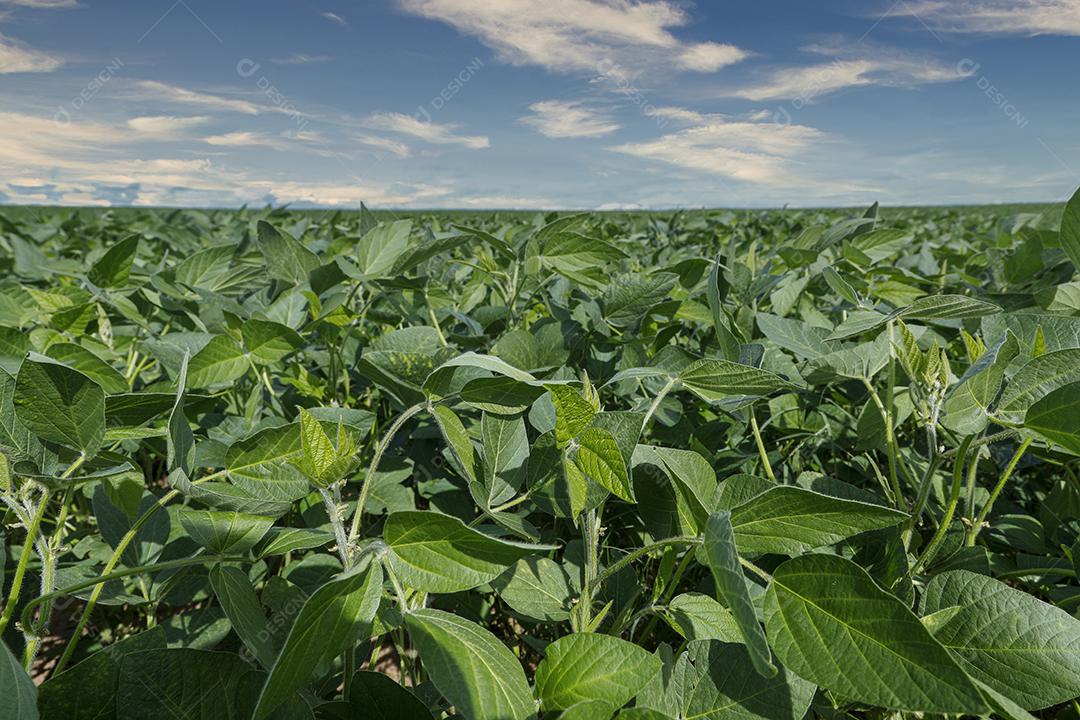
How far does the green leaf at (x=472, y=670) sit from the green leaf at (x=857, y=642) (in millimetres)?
258

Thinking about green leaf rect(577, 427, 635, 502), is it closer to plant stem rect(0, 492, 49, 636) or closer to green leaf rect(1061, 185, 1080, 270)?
plant stem rect(0, 492, 49, 636)

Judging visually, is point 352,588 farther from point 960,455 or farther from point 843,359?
point 843,359

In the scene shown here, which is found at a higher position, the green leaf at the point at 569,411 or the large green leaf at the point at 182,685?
the green leaf at the point at 569,411

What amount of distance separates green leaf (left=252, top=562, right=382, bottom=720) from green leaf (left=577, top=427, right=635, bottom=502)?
257mm

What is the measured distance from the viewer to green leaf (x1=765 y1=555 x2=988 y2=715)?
521mm

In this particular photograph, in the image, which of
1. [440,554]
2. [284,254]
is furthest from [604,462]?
[284,254]

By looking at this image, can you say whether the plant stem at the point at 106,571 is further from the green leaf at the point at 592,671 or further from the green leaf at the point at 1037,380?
the green leaf at the point at 1037,380

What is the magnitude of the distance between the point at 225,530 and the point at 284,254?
2.83 ft

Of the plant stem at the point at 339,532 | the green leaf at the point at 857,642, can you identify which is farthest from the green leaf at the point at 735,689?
the plant stem at the point at 339,532

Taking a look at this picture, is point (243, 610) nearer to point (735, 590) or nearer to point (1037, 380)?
point (735, 590)

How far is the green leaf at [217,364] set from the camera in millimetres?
1199

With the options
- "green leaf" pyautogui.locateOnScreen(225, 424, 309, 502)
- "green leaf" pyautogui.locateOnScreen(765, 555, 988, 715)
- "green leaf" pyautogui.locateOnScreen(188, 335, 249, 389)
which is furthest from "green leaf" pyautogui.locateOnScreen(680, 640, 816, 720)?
"green leaf" pyautogui.locateOnScreen(188, 335, 249, 389)

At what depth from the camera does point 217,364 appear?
1.24 m

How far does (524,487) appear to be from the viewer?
1017 millimetres
